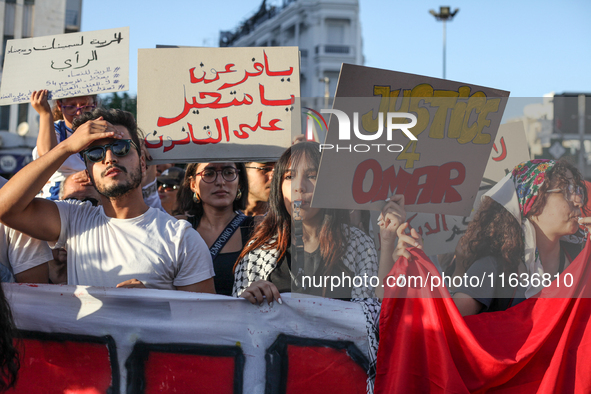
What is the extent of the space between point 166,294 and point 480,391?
135 centimetres

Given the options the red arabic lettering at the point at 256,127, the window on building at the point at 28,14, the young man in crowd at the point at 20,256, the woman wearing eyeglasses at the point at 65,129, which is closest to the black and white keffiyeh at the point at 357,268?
the red arabic lettering at the point at 256,127

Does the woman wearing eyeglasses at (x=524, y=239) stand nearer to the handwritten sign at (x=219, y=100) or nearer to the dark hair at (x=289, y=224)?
the dark hair at (x=289, y=224)

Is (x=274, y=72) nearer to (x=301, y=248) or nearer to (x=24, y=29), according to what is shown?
(x=301, y=248)

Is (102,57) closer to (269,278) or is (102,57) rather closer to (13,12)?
(269,278)

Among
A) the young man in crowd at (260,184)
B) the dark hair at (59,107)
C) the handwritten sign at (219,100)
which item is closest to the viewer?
the handwritten sign at (219,100)

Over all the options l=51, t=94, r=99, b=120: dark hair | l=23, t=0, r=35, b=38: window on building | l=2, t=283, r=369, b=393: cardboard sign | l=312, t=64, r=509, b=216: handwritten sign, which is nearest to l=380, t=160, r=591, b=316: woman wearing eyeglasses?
l=312, t=64, r=509, b=216: handwritten sign

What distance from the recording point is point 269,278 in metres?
2.44

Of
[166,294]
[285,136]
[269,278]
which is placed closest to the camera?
[166,294]

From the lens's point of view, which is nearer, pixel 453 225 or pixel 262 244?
pixel 453 225

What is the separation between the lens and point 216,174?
3262 mm

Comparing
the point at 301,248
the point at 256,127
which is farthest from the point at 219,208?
the point at 301,248

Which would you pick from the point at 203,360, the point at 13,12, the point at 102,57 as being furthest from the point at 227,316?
the point at 13,12

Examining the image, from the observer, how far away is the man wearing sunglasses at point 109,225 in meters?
2.29

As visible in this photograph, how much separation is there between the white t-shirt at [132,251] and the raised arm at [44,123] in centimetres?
66
